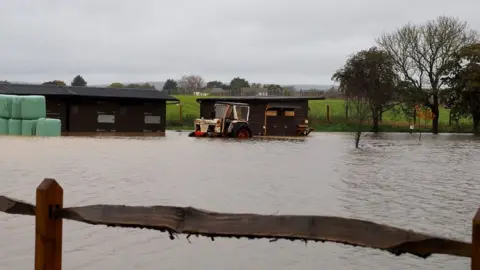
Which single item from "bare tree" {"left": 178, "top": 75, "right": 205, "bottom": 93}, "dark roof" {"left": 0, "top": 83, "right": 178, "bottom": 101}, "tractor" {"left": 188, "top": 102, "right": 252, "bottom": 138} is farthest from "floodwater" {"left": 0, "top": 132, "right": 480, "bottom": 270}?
"bare tree" {"left": 178, "top": 75, "right": 205, "bottom": 93}

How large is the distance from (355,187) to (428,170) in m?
5.46

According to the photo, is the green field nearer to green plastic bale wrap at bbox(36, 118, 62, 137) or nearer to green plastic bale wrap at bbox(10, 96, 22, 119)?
green plastic bale wrap at bbox(36, 118, 62, 137)

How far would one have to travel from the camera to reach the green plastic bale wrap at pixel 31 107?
32.8 metres

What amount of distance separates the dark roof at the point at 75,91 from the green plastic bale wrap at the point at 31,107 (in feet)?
21.4

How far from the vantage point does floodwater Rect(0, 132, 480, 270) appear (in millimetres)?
6828

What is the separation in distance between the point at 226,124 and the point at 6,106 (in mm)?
11862

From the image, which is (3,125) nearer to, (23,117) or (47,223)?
(23,117)

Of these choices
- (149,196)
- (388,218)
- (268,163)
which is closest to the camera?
(388,218)

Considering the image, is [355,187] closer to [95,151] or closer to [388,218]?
[388,218]

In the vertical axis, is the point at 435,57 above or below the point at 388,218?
above

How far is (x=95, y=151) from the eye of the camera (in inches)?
891

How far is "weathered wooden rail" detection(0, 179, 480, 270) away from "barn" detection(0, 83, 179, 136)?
122ft

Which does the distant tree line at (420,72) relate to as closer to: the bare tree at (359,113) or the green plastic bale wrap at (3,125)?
the bare tree at (359,113)

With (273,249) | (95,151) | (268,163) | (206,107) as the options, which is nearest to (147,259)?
(273,249)
